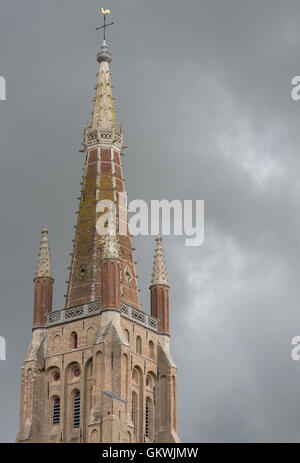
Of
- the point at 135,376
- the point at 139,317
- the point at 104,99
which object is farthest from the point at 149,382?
the point at 104,99

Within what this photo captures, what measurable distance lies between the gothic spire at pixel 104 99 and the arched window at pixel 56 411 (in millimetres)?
24342

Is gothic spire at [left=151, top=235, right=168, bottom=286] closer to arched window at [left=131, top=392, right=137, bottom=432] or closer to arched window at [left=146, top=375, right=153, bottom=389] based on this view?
arched window at [left=146, top=375, right=153, bottom=389]

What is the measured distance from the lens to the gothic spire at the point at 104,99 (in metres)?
127

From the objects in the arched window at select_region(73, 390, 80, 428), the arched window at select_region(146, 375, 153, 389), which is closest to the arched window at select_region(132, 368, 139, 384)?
the arched window at select_region(146, 375, 153, 389)

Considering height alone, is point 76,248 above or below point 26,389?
above

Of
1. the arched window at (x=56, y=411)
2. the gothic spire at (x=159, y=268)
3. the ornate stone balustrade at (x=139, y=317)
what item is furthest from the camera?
the gothic spire at (x=159, y=268)

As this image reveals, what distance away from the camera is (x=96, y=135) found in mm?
125938

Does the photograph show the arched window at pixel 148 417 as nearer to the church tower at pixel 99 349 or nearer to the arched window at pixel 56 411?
the church tower at pixel 99 349

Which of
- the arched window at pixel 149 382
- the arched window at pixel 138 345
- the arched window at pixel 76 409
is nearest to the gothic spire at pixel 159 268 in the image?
the arched window at pixel 138 345
